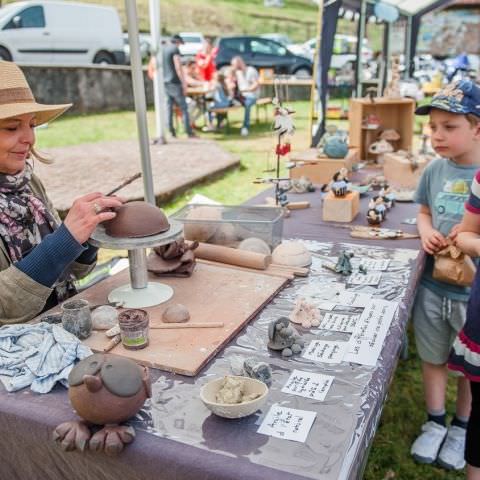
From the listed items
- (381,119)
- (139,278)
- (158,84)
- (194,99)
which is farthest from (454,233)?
(194,99)

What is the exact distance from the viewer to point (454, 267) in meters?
1.87

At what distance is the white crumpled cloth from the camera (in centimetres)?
113

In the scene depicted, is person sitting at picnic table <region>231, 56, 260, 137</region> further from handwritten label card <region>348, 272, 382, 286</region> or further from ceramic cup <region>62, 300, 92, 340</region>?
ceramic cup <region>62, 300, 92, 340</region>

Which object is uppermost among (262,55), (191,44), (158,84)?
(191,44)

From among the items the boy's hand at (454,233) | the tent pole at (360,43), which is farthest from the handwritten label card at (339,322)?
the tent pole at (360,43)

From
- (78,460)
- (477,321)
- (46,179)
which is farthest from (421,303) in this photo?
(46,179)

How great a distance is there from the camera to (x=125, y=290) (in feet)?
5.20

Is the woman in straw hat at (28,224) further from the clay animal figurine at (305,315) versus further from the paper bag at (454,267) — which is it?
the paper bag at (454,267)

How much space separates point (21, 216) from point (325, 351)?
91 centimetres

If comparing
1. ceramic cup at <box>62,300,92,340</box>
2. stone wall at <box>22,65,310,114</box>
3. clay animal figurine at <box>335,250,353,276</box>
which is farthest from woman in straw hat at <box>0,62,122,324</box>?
stone wall at <box>22,65,310,114</box>

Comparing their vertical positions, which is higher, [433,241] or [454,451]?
[433,241]

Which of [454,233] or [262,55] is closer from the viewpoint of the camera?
[454,233]

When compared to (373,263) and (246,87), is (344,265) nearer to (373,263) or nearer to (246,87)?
(373,263)

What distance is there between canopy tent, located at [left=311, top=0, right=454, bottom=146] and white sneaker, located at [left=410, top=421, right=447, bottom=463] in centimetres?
362
